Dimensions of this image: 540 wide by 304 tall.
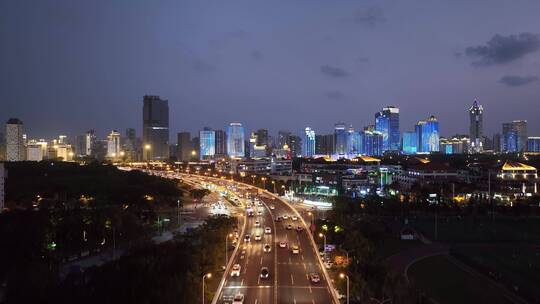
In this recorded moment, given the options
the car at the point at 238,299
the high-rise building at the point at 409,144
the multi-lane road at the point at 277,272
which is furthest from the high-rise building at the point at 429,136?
the car at the point at 238,299

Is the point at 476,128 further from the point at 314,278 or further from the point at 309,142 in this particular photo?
the point at 314,278

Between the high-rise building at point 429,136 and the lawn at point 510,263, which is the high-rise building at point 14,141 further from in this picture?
the high-rise building at point 429,136

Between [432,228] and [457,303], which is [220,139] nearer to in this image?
[432,228]

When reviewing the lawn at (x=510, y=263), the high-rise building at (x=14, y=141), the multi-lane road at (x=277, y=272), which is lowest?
the lawn at (x=510, y=263)

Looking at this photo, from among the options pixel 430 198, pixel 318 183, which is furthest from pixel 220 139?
pixel 430 198

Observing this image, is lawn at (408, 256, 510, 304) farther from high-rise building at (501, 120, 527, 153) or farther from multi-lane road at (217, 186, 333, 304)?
high-rise building at (501, 120, 527, 153)

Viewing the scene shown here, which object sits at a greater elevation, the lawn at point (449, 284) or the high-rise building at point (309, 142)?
the high-rise building at point (309, 142)
